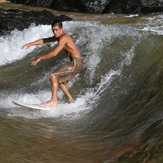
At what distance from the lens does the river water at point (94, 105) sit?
389 centimetres

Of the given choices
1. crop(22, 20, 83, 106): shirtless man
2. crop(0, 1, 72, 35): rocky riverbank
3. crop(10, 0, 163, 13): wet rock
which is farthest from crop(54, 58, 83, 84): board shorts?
crop(10, 0, 163, 13): wet rock

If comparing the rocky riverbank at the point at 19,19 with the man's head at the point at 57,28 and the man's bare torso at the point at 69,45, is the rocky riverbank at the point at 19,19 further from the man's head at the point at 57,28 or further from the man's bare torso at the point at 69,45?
the man's head at the point at 57,28

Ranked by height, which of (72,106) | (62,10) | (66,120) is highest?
(62,10)

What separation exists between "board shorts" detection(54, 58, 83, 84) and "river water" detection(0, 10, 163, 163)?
59 centimetres

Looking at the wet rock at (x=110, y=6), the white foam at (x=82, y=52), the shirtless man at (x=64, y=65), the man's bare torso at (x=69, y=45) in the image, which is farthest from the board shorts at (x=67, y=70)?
the wet rock at (x=110, y=6)

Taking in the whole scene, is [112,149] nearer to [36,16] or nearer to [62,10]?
[36,16]

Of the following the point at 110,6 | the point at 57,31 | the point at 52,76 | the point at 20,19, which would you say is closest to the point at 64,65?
the point at 52,76

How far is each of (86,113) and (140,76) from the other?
1646 mm

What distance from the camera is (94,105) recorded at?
634 centimetres

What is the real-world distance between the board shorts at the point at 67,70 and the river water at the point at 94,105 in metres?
0.59

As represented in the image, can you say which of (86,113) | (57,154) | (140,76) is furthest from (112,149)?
(140,76)

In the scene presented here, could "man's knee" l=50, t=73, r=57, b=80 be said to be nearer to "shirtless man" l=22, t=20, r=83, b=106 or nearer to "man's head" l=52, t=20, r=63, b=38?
"shirtless man" l=22, t=20, r=83, b=106

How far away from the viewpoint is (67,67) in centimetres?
623

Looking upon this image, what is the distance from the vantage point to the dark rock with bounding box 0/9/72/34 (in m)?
12.5
